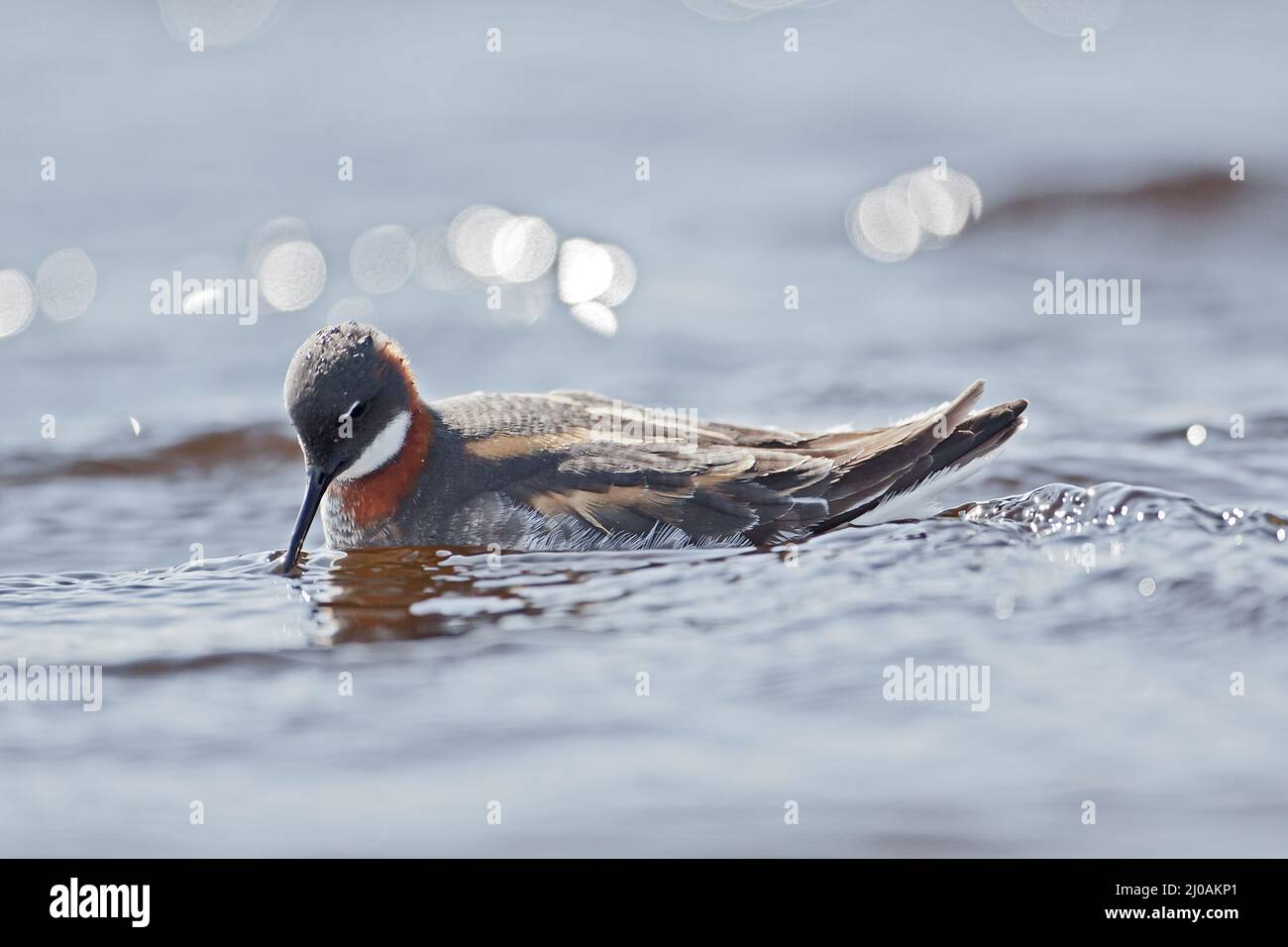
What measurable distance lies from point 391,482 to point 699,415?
285cm

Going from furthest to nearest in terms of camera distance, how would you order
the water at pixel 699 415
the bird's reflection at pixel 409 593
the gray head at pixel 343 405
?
the gray head at pixel 343 405 < the bird's reflection at pixel 409 593 < the water at pixel 699 415

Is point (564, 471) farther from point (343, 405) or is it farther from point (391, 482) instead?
point (343, 405)

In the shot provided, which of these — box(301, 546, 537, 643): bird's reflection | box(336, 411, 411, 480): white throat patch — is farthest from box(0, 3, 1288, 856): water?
box(336, 411, 411, 480): white throat patch

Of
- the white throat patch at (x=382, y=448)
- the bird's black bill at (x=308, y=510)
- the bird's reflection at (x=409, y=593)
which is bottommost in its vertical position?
the bird's reflection at (x=409, y=593)

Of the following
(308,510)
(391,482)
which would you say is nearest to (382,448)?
(391,482)

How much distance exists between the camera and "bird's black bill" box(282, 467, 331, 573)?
7.59 meters

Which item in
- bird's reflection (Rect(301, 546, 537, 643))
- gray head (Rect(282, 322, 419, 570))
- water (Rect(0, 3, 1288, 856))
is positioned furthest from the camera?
gray head (Rect(282, 322, 419, 570))

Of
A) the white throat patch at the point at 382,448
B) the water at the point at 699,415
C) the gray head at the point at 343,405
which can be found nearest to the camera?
the water at the point at 699,415

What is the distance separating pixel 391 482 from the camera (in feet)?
25.7

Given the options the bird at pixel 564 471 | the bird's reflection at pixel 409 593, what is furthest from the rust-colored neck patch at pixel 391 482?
the bird's reflection at pixel 409 593

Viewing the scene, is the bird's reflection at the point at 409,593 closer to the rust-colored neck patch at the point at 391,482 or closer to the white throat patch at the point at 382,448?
the rust-colored neck patch at the point at 391,482

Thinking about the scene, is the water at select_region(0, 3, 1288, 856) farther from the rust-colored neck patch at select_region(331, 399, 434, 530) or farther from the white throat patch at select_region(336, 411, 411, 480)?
the white throat patch at select_region(336, 411, 411, 480)

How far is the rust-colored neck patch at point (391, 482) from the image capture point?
7.82 meters

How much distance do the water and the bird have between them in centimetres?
18
